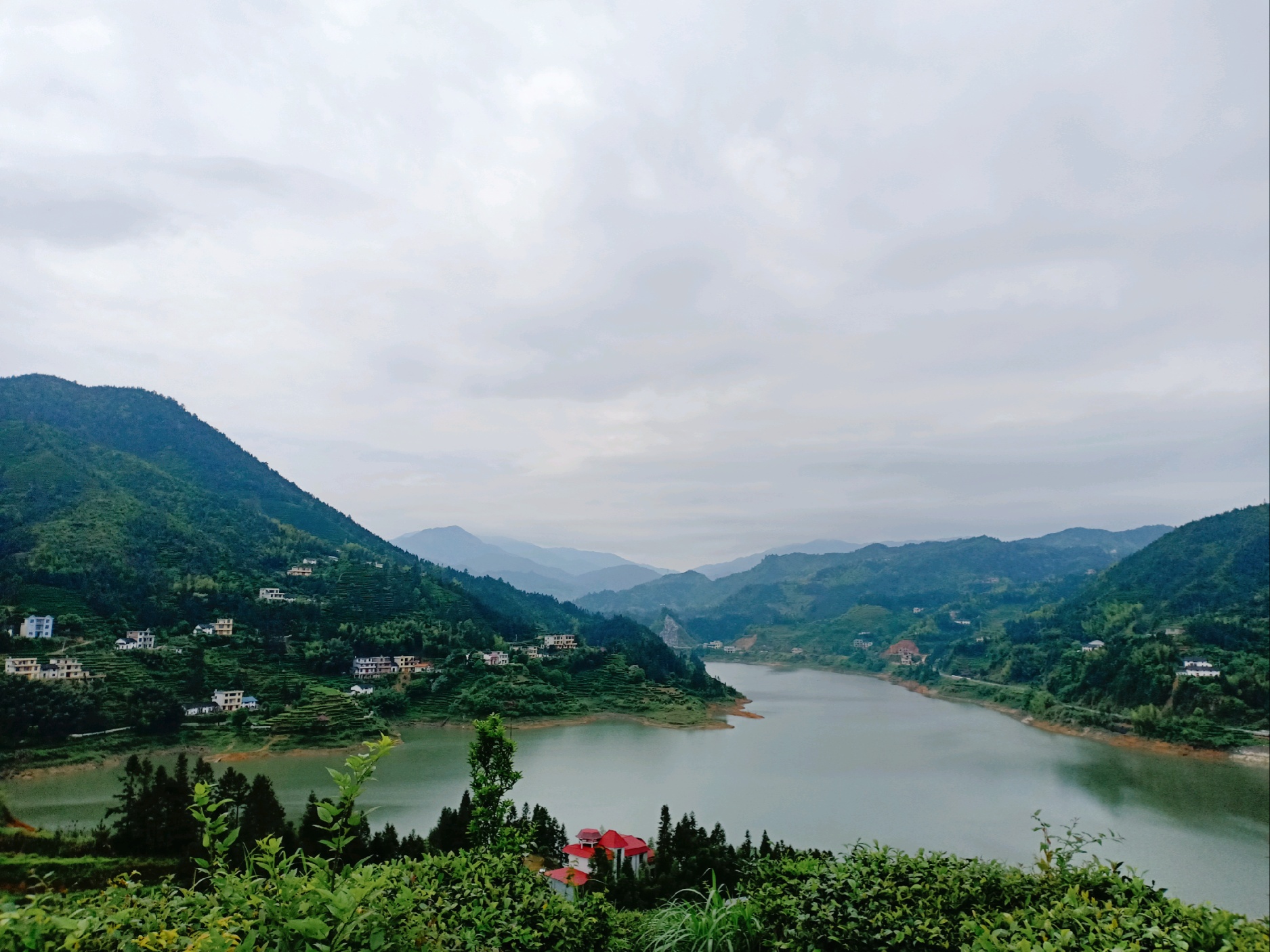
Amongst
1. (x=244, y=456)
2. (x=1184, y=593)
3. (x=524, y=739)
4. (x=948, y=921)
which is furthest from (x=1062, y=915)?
(x=244, y=456)

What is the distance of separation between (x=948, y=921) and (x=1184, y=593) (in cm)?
6512

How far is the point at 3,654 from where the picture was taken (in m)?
28.0

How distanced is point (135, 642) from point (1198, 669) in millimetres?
53883

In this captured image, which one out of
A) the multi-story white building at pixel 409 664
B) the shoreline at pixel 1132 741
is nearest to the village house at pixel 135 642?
the multi-story white building at pixel 409 664

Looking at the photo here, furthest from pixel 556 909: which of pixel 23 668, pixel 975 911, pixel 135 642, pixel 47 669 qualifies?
pixel 135 642

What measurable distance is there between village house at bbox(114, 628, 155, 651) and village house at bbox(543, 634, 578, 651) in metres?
23.7

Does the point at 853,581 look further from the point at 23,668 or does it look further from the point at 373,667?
the point at 23,668

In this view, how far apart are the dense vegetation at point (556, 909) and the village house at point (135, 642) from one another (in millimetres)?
36433

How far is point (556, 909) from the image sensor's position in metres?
2.57

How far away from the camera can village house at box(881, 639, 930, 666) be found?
67.0m

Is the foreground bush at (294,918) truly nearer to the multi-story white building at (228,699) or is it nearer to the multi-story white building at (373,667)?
the multi-story white building at (228,699)

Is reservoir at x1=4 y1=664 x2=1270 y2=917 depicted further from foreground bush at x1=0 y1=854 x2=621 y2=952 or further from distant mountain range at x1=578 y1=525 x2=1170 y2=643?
distant mountain range at x1=578 y1=525 x2=1170 y2=643

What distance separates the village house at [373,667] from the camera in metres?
37.3

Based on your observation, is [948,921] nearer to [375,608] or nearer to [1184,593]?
[375,608]
